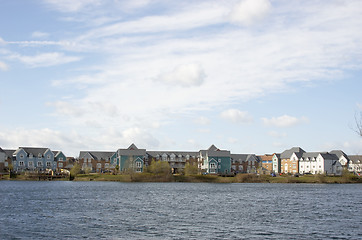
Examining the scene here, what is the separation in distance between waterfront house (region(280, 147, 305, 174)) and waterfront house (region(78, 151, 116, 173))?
6894 cm

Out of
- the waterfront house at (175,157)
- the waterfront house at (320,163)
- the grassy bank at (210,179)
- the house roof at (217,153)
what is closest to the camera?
the grassy bank at (210,179)

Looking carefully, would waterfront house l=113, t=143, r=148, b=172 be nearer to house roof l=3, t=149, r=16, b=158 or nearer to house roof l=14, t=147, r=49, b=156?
house roof l=14, t=147, r=49, b=156

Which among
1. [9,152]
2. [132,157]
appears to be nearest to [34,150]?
[9,152]

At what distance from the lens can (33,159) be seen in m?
162

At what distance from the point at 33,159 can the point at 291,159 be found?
324ft

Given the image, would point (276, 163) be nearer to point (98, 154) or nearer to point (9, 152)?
point (98, 154)

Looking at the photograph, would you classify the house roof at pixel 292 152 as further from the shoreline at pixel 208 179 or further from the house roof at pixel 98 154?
the house roof at pixel 98 154

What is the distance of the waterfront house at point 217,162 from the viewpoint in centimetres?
16262

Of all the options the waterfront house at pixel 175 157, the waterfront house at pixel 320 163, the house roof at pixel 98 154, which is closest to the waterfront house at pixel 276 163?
the waterfront house at pixel 320 163

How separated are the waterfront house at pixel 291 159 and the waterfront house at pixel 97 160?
2714 inches

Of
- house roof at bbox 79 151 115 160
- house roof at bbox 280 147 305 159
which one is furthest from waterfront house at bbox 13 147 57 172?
house roof at bbox 280 147 305 159

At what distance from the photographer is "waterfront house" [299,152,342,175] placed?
170000 millimetres

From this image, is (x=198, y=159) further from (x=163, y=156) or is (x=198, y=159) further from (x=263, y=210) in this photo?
(x=263, y=210)

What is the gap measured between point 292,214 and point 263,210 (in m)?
4.39
